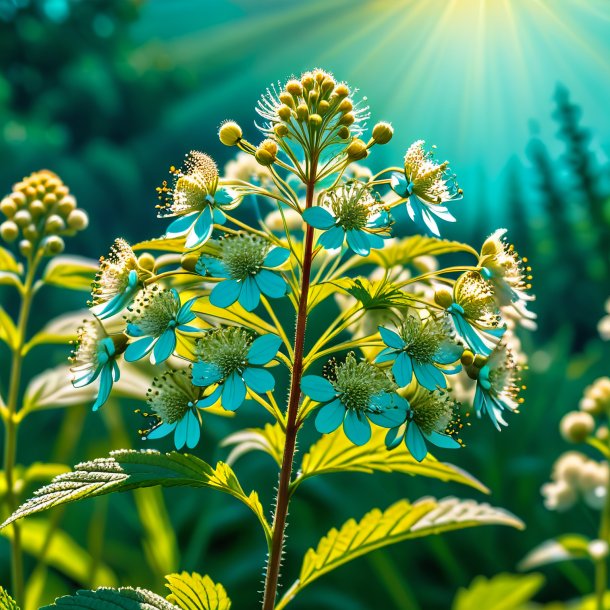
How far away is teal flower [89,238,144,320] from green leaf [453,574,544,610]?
116 cm

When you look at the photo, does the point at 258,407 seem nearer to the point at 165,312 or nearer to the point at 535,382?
the point at 535,382

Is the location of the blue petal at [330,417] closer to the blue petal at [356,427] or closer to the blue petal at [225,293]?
the blue petal at [356,427]

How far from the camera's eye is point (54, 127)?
6312 millimetres

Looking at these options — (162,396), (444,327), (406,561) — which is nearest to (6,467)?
(162,396)

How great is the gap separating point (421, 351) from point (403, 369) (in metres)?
0.03

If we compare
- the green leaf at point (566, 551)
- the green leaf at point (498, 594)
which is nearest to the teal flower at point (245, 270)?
the green leaf at point (566, 551)

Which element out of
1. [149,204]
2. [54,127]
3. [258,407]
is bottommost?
[258,407]

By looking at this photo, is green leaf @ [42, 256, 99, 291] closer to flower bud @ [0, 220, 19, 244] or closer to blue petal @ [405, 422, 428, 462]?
flower bud @ [0, 220, 19, 244]

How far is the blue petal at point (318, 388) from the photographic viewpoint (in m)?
0.66

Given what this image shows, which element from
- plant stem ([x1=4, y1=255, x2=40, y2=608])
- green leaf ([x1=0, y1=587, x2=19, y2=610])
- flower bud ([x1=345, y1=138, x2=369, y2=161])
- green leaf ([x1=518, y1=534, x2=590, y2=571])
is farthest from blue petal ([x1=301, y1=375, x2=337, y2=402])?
green leaf ([x1=518, y1=534, x2=590, y2=571])

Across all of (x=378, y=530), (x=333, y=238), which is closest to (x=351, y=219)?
(x=333, y=238)

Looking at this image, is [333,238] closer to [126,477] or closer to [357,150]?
[357,150]

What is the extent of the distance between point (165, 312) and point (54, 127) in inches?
242

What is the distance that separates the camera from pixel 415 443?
2.29 feet
